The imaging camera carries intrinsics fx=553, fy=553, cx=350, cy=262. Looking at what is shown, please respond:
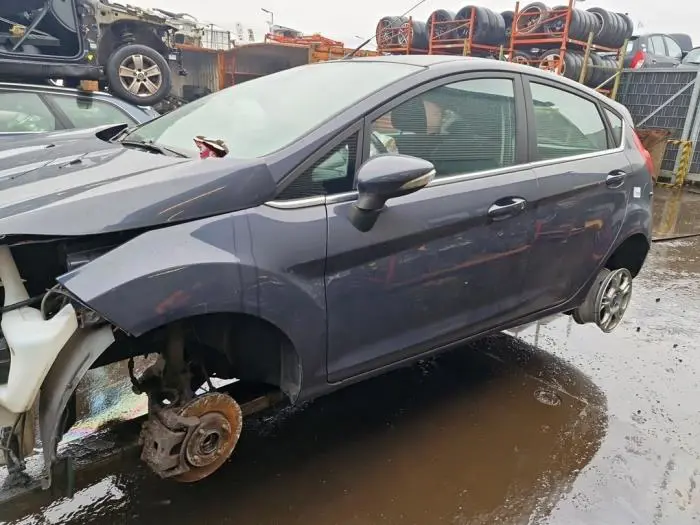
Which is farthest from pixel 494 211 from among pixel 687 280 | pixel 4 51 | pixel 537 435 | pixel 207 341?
pixel 4 51

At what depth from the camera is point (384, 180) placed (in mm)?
1937

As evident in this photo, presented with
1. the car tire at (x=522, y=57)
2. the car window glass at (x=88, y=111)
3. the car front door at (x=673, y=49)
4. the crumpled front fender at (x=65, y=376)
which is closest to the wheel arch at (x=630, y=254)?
the crumpled front fender at (x=65, y=376)

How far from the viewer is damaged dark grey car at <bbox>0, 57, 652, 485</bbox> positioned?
1.66 m

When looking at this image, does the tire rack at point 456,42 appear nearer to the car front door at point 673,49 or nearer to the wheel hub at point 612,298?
the car front door at point 673,49

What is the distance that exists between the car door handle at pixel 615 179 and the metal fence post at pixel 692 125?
8340 millimetres

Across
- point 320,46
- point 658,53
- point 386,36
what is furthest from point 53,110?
point 658,53

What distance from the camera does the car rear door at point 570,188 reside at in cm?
277

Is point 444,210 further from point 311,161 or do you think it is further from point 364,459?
point 364,459

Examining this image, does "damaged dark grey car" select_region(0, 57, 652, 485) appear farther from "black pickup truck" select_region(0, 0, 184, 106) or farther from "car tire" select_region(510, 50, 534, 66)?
"car tire" select_region(510, 50, 534, 66)

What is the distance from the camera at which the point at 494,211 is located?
2.48 m

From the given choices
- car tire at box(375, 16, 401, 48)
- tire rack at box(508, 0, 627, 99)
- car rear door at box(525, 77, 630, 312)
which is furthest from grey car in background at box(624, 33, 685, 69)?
car rear door at box(525, 77, 630, 312)

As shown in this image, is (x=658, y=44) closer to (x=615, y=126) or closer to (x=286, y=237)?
(x=615, y=126)

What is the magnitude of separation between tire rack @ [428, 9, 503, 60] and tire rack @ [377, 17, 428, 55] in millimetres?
548

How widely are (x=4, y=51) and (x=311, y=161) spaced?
21.5 feet
